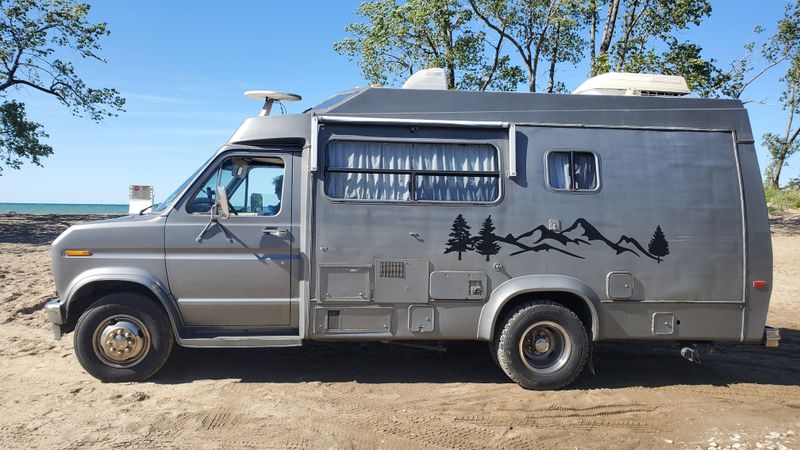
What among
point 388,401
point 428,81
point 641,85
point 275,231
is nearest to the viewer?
point 388,401

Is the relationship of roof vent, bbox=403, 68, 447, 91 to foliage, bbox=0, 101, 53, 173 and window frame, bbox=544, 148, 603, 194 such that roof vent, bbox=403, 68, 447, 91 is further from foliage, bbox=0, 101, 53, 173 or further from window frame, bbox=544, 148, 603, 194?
foliage, bbox=0, 101, 53, 173

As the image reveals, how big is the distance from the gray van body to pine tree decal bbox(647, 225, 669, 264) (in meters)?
0.01

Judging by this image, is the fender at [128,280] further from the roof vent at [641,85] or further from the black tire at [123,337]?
the roof vent at [641,85]

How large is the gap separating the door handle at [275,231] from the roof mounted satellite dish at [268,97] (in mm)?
1333

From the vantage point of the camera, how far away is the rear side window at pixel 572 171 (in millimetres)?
5980

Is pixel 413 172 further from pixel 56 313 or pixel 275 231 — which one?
pixel 56 313

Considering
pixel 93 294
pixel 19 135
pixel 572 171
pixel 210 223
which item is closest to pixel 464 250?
pixel 572 171

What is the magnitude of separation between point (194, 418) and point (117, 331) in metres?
1.41

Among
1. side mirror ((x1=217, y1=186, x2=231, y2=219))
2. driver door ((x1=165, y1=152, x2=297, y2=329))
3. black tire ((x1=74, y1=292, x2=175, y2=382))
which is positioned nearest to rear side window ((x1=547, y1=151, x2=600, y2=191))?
driver door ((x1=165, y1=152, x2=297, y2=329))

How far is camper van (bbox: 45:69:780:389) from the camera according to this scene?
19.0 feet

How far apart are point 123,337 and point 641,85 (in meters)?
6.21

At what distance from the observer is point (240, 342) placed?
5758 millimetres

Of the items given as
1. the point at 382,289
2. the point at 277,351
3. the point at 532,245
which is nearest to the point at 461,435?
the point at 382,289

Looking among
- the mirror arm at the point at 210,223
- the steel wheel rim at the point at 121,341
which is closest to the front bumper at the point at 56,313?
the steel wheel rim at the point at 121,341
